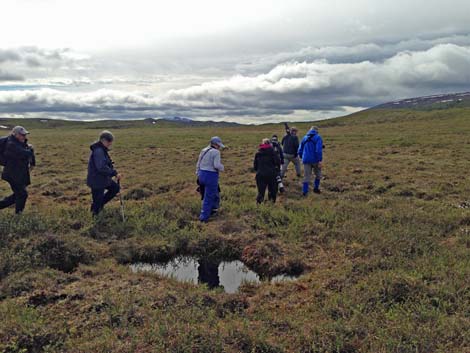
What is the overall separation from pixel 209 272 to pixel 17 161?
18.2ft

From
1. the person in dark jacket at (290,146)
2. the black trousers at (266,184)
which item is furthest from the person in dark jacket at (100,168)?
the person in dark jacket at (290,146)

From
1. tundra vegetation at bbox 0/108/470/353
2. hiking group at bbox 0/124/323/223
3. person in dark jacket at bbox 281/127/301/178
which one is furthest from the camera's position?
person in dark jacket at bbox 281/127/301/178

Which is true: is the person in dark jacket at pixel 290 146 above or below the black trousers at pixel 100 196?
above

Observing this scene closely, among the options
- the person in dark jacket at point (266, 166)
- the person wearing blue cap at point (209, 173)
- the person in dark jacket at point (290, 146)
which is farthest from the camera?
the person in dark jacket at point (290, 146)

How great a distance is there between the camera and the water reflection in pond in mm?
7093

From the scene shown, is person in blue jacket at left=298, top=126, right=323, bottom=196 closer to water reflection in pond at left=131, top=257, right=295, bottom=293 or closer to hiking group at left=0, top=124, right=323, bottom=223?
hiking group at left=0, top=124, right=323, bottom=223

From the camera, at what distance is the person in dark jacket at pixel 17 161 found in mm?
9047

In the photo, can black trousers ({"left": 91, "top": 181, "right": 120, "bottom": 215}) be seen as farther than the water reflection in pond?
Yes

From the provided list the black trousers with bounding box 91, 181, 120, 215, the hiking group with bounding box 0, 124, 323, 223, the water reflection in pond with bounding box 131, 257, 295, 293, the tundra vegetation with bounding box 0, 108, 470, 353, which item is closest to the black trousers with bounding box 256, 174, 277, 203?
the hiking group with bounding box 0, 124, 323, 223

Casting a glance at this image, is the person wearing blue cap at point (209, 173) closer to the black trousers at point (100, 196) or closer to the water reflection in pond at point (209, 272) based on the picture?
the water reflection in pond at point (209, 272)

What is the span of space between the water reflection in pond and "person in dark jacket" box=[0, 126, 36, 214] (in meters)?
3.98

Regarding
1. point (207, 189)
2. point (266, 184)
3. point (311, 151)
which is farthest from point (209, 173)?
point (311, 151)

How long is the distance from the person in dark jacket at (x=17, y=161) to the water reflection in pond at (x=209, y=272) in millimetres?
3979

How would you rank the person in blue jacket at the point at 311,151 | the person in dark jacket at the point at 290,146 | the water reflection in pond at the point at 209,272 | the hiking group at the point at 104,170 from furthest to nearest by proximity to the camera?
1. the person in dark jacket at the point at 290,146
2. the person in blue jacket at the point at 311,151
3. the hiking group at the point at 104,170
4. the water reflection in pond at the point at 209,272
